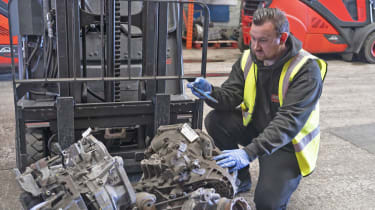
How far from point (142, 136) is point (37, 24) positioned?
1.18 m

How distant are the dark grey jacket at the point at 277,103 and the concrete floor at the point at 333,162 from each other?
0.77 metres

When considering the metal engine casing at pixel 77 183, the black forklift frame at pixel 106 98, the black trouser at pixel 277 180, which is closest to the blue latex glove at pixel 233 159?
the black trouser at pixel 277 180

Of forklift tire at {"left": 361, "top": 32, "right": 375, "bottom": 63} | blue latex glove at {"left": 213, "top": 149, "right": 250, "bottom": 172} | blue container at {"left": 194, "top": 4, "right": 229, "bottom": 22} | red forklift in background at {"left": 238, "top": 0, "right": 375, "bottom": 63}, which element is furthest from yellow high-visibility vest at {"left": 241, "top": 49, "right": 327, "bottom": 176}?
blue container at {"left": 194, "top": 4, "right": 229, "bottom": 22}

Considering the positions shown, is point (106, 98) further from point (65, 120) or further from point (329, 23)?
point (329, 23)

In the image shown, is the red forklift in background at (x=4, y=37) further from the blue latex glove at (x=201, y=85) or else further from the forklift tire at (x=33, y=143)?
the blue latex glove at (x=201, y=85)

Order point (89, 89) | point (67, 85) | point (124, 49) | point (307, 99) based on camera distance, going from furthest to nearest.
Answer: point (124, 49), point (89, 89), point (67, 85), point (307, 99)

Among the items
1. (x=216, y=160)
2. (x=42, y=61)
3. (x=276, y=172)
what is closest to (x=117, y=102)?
(x=42, y=61)

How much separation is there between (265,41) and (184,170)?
1.07m

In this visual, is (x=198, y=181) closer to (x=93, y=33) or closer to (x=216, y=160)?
(x=216, y=160)

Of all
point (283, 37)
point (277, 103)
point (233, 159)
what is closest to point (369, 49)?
point (277, 103)

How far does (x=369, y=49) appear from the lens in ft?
30.9

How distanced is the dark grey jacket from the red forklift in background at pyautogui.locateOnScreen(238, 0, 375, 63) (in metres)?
6.12

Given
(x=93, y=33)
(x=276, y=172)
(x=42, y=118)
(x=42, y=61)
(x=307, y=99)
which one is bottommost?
(x=276, y=172)

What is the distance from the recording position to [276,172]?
9.04ft
